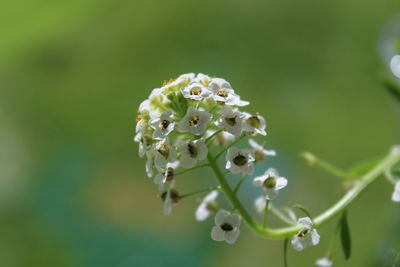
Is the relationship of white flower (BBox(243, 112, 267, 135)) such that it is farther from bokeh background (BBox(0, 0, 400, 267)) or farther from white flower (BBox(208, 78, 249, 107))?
bokeh background (BBox(0, 0, 400, 267))

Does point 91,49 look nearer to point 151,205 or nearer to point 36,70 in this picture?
point 36,70

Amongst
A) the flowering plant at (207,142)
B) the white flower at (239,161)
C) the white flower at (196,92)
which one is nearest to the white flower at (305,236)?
the flowering plant at (207,142)

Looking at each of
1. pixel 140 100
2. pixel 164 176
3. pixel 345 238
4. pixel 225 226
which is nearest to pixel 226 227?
pixel 225 226

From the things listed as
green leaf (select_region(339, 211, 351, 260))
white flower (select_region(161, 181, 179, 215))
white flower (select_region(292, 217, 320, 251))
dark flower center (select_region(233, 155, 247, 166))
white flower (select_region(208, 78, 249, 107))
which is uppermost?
white flower (select_region(208, 78, 249, 107))

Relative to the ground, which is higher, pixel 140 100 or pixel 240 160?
pixel 240 160

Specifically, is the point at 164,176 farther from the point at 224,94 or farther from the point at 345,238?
the point at 345,238

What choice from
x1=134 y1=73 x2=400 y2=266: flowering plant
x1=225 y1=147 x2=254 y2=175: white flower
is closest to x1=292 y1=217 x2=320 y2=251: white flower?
x1=134 y1=73 x2=400 y2=266: flowering plant

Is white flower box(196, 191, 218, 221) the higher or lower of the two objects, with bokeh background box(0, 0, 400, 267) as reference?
higher
